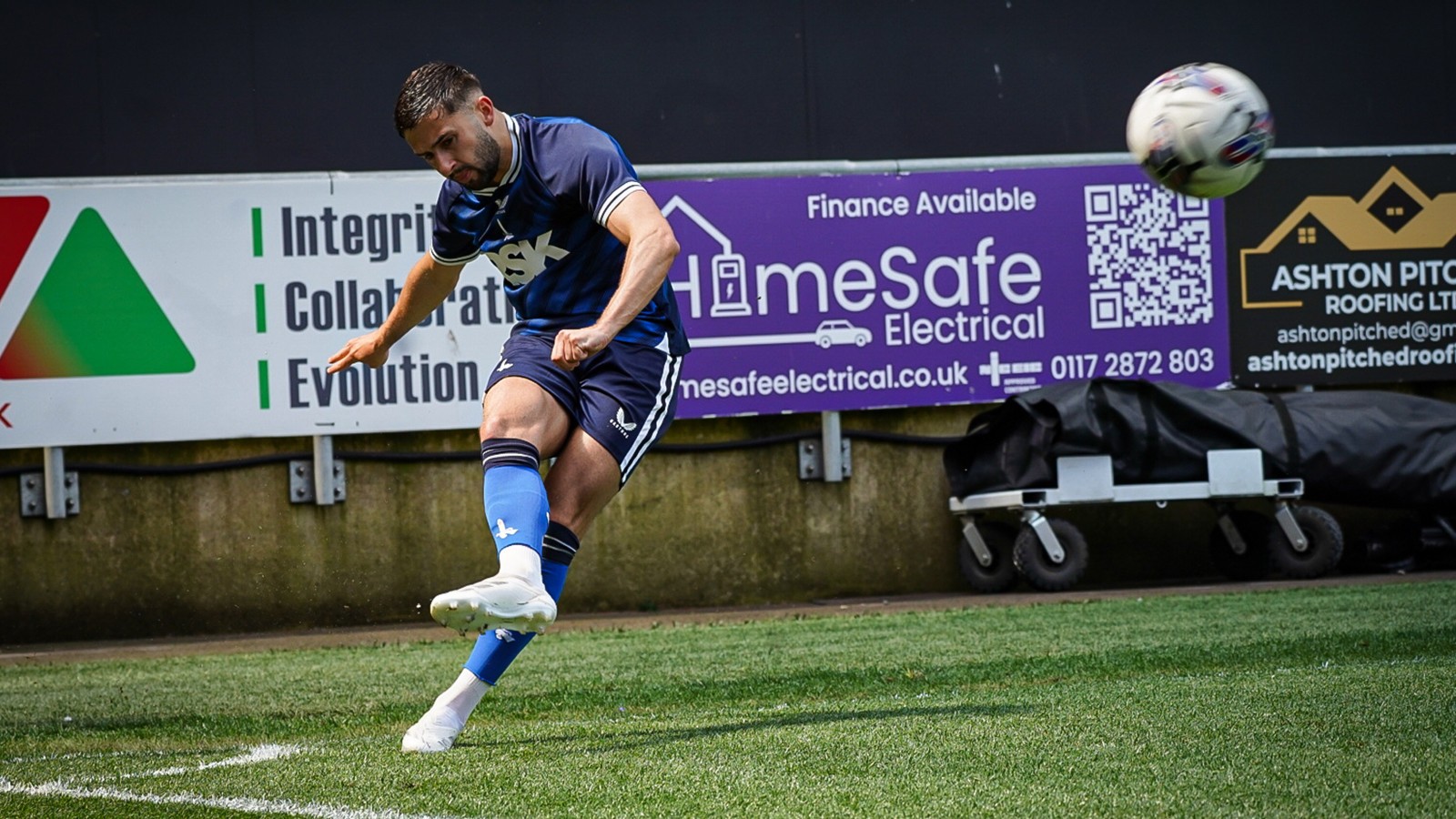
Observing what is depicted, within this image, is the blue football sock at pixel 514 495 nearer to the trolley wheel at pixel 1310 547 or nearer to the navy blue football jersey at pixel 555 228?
the navy blue football jersey at pixel 555 228

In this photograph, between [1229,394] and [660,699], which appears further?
[1229,394]

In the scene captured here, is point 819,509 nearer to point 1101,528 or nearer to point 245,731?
point 1101,528

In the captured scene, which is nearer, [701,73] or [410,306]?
[410,306]

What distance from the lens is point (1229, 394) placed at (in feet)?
35.0

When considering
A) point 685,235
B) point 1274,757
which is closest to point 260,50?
point 685,235

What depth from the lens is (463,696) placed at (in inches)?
179

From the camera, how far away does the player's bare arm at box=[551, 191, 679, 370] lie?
4.11m

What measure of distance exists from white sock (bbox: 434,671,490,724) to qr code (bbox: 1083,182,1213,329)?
24.7 feet

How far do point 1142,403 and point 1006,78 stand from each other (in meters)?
2.60

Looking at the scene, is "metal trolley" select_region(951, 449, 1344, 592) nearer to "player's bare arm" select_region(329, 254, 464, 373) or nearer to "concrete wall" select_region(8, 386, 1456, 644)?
"concrete wall" select_region(8, 386, 1456, 644)

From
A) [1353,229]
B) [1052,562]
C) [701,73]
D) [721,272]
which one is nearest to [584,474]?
[1052,562]

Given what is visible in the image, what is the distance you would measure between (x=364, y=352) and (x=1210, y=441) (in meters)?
6.79

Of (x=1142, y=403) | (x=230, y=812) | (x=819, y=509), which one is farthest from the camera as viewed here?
(x=819, y=509)

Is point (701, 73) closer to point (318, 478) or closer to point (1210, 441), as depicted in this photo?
point (318, 478)
